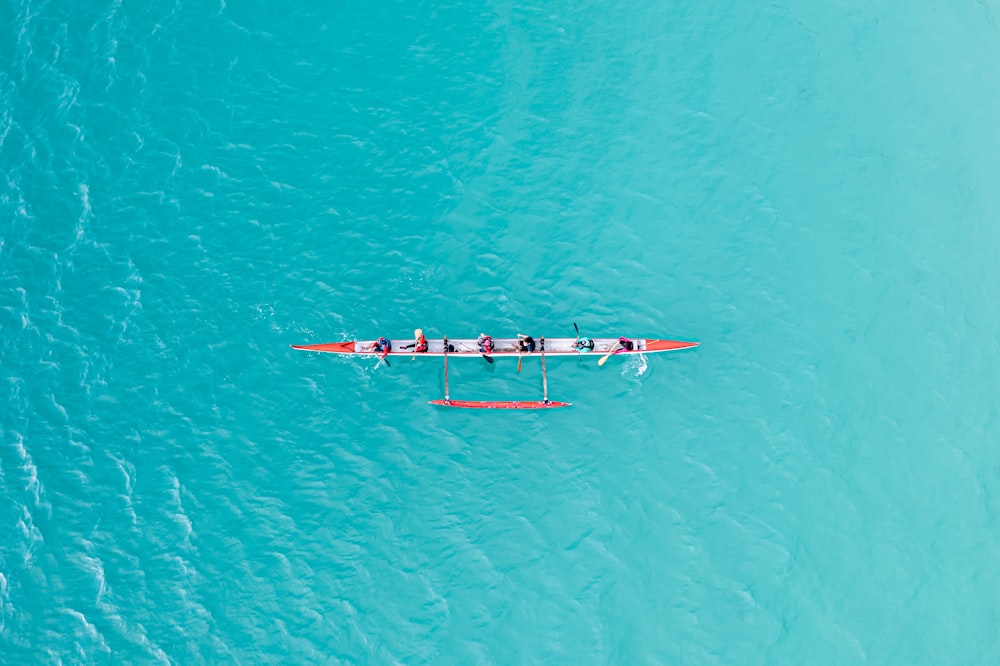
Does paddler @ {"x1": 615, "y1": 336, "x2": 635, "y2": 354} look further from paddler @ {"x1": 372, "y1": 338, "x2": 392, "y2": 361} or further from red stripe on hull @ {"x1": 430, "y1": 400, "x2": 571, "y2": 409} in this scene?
paddler @ {"x1": 372, "y1": 338, "x2": 392, "y2": 361}

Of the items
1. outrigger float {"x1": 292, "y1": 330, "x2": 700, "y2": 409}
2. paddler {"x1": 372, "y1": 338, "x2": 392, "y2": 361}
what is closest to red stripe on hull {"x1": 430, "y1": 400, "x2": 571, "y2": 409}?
outrigger float {"x1": 292, "y1": 330, "x2": 700, "y2": 409}

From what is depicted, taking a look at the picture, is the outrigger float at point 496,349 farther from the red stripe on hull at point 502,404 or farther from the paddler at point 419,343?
the paddler at point 419,343

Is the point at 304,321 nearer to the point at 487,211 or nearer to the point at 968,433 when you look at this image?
the point at 487,211

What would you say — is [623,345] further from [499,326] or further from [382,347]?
[382,347]

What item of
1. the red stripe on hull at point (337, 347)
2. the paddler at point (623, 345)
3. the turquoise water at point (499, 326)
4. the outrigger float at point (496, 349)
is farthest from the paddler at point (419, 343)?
the paddler at point (623, 345)

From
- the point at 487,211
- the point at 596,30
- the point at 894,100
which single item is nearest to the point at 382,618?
the point at 487,211

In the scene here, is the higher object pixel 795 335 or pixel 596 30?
pixel 596 30

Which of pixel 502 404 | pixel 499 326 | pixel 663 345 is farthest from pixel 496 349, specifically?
pixel 663 345
